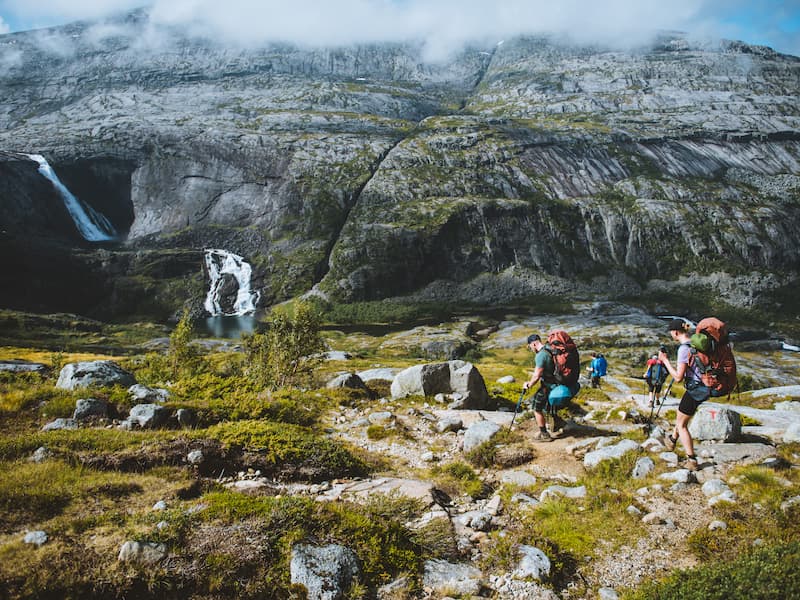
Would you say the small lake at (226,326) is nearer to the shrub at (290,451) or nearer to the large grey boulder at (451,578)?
the shrub at (290,451)

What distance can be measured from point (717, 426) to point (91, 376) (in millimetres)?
20524

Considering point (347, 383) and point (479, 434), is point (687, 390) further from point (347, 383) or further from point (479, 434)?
point (347, 383)

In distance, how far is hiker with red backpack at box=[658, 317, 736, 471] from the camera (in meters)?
11.1

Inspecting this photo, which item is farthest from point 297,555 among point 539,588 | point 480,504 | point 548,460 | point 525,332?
point 525,332

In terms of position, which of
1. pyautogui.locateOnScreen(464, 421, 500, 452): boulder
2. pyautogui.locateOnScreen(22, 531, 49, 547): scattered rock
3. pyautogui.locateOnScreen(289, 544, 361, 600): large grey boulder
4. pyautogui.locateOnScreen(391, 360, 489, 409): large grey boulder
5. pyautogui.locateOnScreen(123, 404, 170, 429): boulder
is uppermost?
pyautogui.locateOnScreen(22, 531, 49, 547): scattered rock

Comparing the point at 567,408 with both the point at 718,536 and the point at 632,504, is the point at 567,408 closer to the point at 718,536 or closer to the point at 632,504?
the point at 632,504

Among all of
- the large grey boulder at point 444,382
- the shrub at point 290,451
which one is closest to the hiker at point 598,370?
the large grey boulder at point 444,382

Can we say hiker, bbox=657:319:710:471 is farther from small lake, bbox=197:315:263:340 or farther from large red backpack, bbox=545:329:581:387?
small lake, bbox=197:315:263:340

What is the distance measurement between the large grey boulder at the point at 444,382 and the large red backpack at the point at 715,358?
13.0 meters

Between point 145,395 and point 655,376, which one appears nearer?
point 145,395

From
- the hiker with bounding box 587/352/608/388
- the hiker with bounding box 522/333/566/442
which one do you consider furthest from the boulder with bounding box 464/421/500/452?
the hiker with bounding box 587/352/608/388

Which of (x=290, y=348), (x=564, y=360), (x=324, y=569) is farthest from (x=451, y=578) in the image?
(x=290, y=348)

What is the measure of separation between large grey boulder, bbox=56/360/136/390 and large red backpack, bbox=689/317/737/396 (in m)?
18.1

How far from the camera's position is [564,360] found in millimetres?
14234
